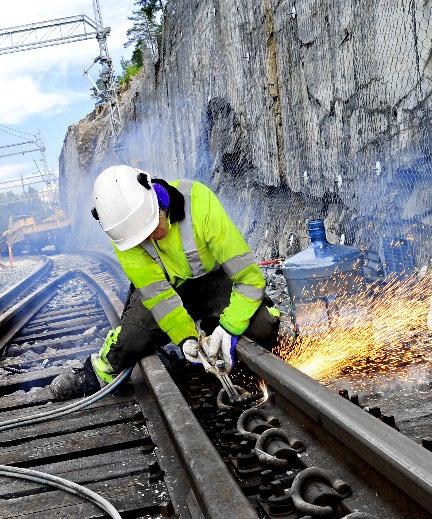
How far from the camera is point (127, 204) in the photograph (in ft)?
11.7

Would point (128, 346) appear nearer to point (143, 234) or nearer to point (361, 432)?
point (143, 234)

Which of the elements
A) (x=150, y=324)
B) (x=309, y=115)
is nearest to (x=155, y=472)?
(x=150, y=324)

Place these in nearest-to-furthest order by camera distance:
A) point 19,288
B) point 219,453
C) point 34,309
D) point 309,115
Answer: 1. point 219,453
2. point 309,115
3. point 34,309
4. point 19,288

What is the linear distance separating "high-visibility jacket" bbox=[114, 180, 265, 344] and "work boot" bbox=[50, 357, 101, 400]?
780 mm

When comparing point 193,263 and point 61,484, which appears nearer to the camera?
point 61,484

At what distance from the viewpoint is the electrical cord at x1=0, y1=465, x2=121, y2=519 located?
2539 mm

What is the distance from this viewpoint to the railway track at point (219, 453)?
80.8 inches

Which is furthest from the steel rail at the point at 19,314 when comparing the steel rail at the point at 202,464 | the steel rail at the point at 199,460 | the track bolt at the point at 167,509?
the track bolt at the point at 167,509

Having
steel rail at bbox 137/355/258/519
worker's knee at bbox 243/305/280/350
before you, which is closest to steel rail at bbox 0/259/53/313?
worker's knee at bbox 243/305/280/350

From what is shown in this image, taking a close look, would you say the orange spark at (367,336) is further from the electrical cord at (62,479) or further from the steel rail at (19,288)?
the steel rail at (19,288)

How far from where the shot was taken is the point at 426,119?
4.62 metres

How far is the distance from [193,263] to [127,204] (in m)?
0.63

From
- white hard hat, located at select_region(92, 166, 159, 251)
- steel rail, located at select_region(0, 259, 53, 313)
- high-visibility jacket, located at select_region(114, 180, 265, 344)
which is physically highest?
white hard hat, located at select_region(92, 166, 159, 251)

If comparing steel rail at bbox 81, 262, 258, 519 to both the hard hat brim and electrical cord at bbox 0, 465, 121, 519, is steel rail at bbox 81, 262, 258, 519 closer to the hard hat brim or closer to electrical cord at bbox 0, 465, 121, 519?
electrical cord at bbox 0, 465, 121, 519
